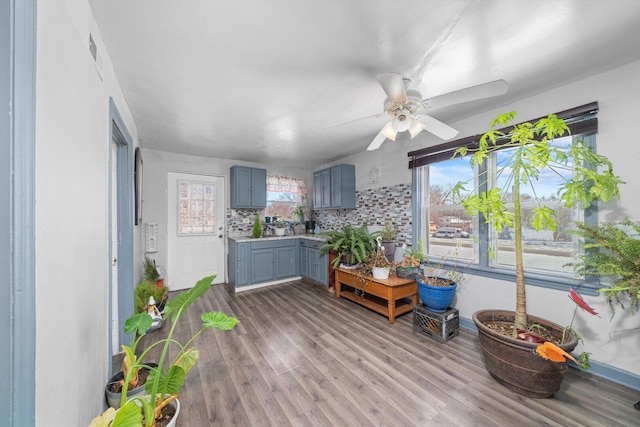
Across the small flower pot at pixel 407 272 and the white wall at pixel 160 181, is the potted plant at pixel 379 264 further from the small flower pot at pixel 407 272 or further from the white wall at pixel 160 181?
the white wall at pixel 160 181

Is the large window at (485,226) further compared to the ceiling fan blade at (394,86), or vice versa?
the large window at (485,226)

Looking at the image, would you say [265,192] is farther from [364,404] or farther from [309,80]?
[364,404]

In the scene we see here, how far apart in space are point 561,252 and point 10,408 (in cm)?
320

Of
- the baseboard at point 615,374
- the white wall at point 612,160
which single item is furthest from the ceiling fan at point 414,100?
the baseboard at point 615,374

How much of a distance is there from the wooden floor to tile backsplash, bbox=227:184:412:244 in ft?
4.63

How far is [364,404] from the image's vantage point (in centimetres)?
151

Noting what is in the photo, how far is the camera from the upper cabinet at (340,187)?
398 cm

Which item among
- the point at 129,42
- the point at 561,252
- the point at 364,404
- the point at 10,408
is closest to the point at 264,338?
the point at 364,404

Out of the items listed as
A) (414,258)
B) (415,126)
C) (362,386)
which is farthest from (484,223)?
(362,386)

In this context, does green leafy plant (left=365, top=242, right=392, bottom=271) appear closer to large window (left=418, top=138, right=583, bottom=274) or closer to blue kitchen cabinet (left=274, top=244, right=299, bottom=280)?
large window (left=418, top=138, right=583, bottom=274)

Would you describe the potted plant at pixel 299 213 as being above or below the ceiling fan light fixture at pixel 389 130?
below

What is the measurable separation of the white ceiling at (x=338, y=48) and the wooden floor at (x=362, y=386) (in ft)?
7.50

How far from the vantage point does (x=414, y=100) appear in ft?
5.39

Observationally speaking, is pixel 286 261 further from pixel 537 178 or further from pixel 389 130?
pixel 537 178
